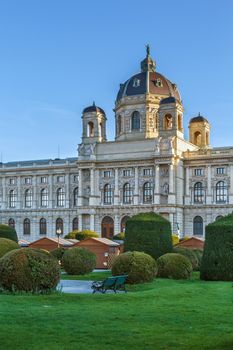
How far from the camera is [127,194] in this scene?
244 feet

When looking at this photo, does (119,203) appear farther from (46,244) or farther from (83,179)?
(46,244)

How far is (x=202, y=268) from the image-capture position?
88.7 ft

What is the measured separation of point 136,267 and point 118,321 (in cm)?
1129

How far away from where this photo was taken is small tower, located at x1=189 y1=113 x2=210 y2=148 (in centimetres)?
8025

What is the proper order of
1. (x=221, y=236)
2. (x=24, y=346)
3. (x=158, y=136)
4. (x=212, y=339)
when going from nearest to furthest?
(x=24, y=346) → (x=212, y=339) → (x=221, y=236) → (x=158, y=136)

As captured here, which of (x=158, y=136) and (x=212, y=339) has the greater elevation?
(x=158, y=136)

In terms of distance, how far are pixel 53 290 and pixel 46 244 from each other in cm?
2753

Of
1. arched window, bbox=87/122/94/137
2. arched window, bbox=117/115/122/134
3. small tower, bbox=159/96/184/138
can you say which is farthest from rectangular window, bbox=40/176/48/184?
small tower, bbox=159/96/184/138

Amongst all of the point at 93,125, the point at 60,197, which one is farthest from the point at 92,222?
the point at 93,125

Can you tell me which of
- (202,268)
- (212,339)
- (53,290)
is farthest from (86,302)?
(202,268)

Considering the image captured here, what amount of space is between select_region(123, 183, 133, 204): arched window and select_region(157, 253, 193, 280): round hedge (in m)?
45.5

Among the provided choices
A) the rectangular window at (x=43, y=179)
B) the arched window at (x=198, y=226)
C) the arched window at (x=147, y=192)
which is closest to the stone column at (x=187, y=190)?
the arched window at (x=198, y=226)

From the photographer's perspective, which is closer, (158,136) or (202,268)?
(202,268)

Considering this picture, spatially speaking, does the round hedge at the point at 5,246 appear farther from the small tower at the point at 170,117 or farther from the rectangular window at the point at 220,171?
the small tower at the point at 170,117
